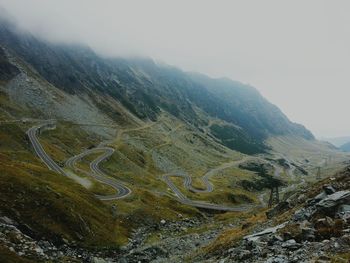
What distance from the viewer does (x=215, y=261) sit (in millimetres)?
44188

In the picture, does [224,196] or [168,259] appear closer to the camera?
[168,259]

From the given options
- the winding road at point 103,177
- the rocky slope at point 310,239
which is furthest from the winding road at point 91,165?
the rocky slope at point 310,239

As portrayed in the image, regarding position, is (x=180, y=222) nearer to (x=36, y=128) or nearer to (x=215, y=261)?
(x=215, y=261)

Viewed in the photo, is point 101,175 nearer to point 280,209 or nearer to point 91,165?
point 91,165

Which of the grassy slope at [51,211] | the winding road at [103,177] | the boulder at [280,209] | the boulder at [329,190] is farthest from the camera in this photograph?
the winding road at [103,177]

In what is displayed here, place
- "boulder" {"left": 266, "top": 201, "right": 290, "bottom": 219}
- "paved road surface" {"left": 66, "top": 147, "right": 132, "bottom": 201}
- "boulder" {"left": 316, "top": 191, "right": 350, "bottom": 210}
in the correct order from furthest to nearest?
"paved road surface" {"left": 66, "top": 147, "right": 132, "bottom": 201}
"boulder" {"left": 266, "top": 201, "right": 290, "bottom": 219}
"boulder" {"left": 316, "top": 191, "right": 350, "bottom": 210}

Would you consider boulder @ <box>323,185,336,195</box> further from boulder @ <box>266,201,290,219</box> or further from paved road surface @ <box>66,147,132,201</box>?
paved road surface @ <box>66,147,132,201</box>

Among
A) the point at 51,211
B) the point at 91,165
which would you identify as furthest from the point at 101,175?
the point at 51,211

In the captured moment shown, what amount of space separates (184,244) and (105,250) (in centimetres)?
1520

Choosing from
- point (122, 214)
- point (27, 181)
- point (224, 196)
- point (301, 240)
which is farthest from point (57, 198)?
point (224, 196)

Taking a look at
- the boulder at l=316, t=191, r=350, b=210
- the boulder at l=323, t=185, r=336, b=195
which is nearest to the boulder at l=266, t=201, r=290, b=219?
the boulder at l=323, t=185, r=336, b=195

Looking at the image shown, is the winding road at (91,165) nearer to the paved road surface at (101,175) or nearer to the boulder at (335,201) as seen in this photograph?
the paved road surface at (101,175)

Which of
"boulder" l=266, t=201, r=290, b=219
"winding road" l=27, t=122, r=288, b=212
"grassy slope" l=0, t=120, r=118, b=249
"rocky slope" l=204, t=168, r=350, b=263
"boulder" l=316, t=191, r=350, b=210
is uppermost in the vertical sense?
"boulder" l=316, t=191, r=350, b=210

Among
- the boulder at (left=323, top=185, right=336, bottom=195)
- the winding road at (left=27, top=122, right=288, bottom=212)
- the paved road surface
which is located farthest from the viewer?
the winding road at (left=27, top=122, right=288, bottom=212)
